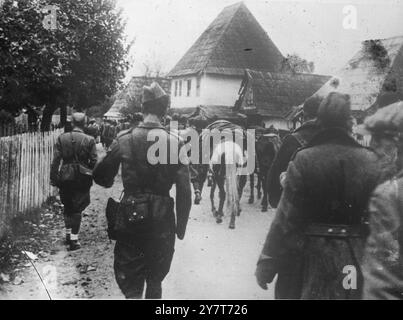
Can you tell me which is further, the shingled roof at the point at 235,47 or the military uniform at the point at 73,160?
the shingled roof at the point at 235,47

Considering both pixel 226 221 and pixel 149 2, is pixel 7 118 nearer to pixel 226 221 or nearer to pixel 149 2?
pixel 226 221

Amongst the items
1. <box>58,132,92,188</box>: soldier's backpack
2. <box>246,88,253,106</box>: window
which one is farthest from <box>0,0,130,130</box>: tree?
<box>246,88,253,106</box>: window

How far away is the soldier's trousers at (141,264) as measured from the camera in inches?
143

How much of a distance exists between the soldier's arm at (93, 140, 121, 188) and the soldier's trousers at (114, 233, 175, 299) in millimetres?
541

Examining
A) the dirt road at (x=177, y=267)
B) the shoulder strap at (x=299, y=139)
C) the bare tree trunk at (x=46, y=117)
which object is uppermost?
the bare tree trunk at (x=46, y=117)

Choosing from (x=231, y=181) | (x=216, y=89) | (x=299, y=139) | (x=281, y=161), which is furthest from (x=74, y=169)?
(x=216, y=89)

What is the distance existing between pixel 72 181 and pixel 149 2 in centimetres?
Result: 285

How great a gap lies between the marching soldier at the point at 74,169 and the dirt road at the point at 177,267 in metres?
0.57

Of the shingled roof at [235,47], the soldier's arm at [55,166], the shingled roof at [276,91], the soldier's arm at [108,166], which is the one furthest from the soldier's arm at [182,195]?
the shingled roof at [235,47]

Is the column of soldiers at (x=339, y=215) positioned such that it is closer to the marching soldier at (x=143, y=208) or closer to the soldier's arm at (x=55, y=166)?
the marching soldier at (x=143, y=208)

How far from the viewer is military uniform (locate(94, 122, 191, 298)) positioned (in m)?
3.65

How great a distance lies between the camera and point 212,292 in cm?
485

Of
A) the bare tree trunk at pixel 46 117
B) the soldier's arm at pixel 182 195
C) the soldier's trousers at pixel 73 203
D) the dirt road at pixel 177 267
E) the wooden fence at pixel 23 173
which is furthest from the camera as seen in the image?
the bare tree trunk at pixel 46 117

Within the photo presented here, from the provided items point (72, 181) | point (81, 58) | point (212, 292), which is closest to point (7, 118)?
point (81, 58)
